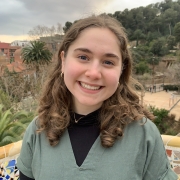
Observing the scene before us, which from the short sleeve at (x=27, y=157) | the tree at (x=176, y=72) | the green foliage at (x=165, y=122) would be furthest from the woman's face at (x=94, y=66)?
the tree at (x=176, y=72)

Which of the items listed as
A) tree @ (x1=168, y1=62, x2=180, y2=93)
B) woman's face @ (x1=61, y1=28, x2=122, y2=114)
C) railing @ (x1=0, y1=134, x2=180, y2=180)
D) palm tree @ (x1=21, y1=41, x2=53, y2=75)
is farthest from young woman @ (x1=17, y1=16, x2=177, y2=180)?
tree @ (x1=168, y1=62, x2=180, y2=93)

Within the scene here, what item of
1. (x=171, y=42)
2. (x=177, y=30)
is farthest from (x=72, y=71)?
(x=171, y=42)

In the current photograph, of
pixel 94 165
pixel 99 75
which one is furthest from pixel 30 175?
pixel 99 75

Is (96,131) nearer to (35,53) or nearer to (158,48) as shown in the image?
(35,53)

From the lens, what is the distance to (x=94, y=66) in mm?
914

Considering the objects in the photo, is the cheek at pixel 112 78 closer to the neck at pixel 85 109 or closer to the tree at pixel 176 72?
the neck at pixel 85 109

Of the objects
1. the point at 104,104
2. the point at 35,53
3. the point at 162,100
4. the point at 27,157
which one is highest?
the point at 104,104

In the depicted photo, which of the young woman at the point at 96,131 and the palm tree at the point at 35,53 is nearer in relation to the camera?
the young woman at the point at 96,131

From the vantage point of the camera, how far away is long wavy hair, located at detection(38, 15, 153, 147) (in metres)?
0.98

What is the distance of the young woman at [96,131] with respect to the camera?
917mm

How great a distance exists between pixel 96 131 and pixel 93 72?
28 centimetres

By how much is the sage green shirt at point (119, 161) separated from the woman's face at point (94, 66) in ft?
0.67

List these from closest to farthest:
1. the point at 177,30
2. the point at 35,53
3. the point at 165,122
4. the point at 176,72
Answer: the point at 165,122
the point at 35,53
the point at 176,72
the point at 177,30

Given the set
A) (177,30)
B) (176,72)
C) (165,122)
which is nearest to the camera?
(165,122)
